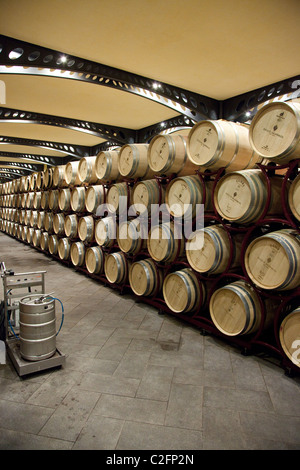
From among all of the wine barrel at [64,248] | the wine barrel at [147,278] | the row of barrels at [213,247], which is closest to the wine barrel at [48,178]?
the wine barrel at [64,248]

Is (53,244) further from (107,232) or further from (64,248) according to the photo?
(107,232)

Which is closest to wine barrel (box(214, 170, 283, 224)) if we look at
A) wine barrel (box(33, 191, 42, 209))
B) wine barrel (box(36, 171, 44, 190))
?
wine barrel (box(36, 171, 44, 190))

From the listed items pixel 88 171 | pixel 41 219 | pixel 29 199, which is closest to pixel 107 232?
pixel 88 171

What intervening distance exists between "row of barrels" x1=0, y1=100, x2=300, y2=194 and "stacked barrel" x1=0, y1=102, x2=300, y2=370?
14 millimetres

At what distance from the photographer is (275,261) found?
3398 mm

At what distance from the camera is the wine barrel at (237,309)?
3.72 m

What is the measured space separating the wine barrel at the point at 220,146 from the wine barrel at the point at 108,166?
2.45 meters

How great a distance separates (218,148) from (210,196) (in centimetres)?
87

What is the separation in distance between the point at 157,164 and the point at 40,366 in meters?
3.44

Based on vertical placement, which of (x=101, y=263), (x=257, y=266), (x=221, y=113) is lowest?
(x=101, y=263)

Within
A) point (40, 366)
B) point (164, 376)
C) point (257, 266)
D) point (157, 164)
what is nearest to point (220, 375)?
point (164, 376)
